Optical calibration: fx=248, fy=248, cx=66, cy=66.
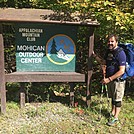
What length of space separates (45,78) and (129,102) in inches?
92.4

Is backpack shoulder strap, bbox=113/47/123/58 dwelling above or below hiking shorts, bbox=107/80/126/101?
above

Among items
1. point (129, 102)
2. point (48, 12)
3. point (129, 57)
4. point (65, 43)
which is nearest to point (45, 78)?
point (65, 43)

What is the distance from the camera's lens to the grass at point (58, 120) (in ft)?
14.7

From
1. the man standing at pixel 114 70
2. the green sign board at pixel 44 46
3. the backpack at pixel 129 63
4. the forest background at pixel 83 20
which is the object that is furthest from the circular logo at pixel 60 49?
the backpack at pixel 129 63

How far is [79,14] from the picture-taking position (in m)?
4.99

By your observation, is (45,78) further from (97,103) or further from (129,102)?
(129,102)

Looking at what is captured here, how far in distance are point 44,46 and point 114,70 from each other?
4.82 ft

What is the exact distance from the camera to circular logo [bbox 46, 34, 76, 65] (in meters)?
4.96

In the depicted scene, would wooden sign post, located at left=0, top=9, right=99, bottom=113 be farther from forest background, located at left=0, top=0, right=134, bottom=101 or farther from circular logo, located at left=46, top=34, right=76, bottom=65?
forest background, located at left=0, top=0, right=134, bottom=101

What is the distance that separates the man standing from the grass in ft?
0.87

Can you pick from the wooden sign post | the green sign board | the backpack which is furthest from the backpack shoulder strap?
the green sign board

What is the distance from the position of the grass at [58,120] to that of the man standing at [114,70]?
266 millimetres

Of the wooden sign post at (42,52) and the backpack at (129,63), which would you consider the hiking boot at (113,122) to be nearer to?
the backpack at (129,63)

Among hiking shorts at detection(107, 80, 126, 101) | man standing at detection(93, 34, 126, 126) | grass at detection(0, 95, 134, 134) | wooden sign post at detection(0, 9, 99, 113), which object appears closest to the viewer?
man standing at detection(93, 34, 126, 126)
